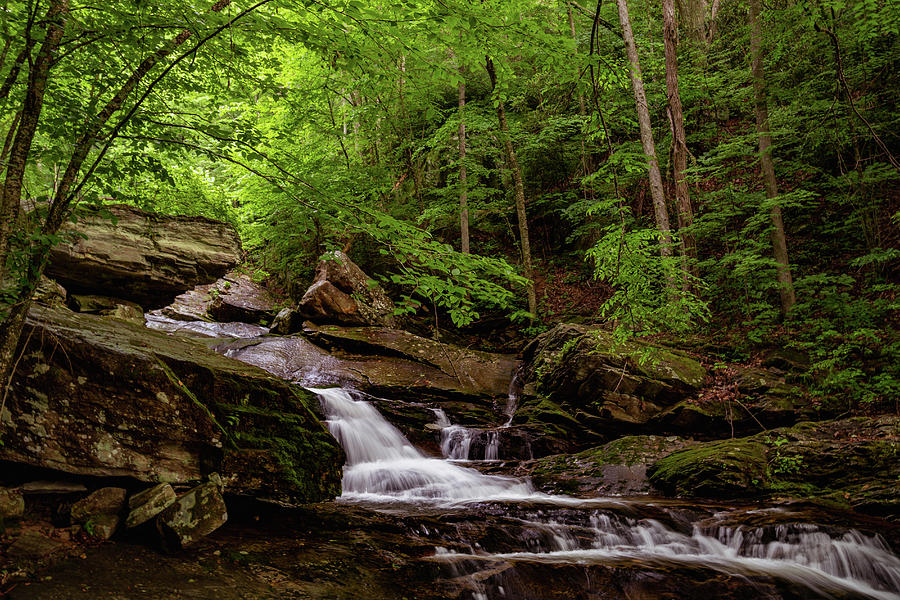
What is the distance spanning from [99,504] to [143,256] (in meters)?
5.19

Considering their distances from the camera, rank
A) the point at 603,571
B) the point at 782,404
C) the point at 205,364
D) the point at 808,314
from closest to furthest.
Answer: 1. the point at 603,571
2. the point at 205,364
3. the point at 782,404
4. the point at 808,314

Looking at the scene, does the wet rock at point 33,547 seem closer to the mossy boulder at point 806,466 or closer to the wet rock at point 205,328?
the mossy boulder at point 806,466

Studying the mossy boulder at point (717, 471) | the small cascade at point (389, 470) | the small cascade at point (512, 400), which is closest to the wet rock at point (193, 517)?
the small cascade at point (389, 470)

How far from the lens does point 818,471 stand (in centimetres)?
648

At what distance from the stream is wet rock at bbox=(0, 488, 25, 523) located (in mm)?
3132

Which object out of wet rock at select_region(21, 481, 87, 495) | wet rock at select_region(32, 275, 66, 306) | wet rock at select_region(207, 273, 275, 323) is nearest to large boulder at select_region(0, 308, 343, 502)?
wet rock at select_region(21, 481, 87, 495)

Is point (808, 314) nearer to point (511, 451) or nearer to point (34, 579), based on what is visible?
point (511, 451)

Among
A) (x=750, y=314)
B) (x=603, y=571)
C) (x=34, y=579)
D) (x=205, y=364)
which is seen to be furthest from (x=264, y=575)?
(x=750, y=314)

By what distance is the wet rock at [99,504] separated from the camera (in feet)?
12.7

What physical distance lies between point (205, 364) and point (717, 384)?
8464 millimetres

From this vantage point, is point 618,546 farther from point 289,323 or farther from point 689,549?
point 289,323

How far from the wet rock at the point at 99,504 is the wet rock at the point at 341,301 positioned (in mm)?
7915

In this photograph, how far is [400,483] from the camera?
710 centimetres

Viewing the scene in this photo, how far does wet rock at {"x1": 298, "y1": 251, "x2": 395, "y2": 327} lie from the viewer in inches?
485
